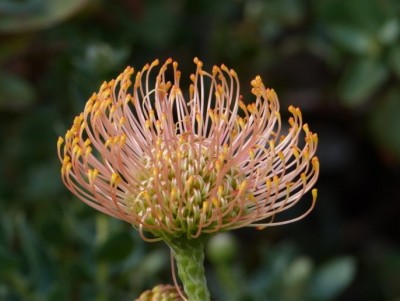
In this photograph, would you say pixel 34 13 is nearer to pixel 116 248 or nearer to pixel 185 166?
pixel 116 248

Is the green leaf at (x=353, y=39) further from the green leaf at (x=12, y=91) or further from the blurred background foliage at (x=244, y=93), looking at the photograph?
the green leaf at (x=12, y=91)

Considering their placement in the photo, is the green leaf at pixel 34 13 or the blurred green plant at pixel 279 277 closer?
the blurred green plant at pixel 279 277

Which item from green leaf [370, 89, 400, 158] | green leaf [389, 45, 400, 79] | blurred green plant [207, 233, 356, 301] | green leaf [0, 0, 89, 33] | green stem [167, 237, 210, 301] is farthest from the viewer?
green leaf [370, 89, 400, 158]

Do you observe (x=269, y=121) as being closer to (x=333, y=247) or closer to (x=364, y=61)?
(x=364, y=61)

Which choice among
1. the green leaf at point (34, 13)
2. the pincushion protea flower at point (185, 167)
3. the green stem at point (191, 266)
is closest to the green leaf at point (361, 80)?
the green leaf at point (34, 13)

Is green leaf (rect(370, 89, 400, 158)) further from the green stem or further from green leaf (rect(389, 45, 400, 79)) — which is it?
the green stem

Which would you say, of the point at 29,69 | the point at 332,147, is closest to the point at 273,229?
the point at 332,147

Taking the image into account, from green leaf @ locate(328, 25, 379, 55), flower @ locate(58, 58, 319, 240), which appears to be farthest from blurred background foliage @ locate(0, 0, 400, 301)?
flower @ locate(58, 58, 319, 240)

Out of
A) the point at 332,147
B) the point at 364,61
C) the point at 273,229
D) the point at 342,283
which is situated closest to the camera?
the point at 342,283
